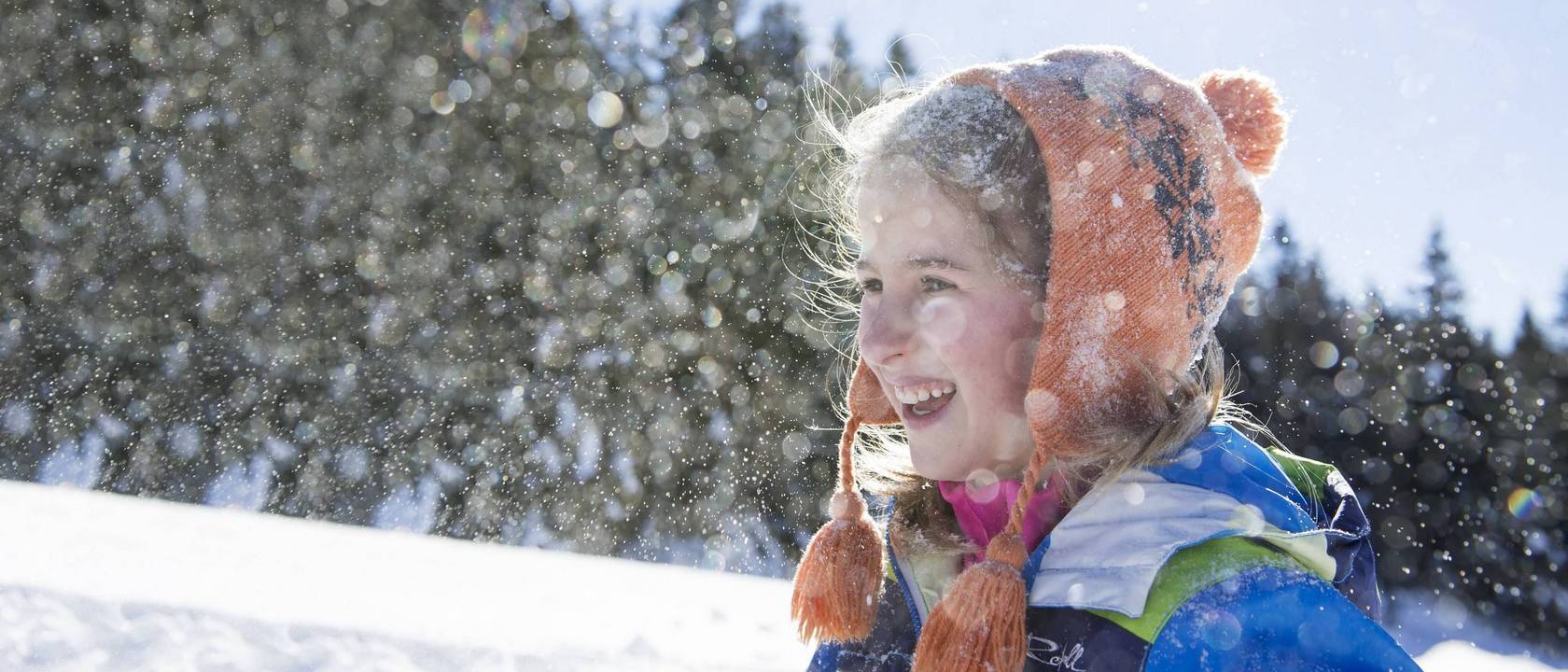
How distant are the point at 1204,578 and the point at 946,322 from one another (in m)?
0.54

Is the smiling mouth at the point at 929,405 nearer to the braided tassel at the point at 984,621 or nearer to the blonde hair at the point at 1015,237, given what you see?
the blonde hair at the point at 1015,237

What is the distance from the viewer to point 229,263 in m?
11.3

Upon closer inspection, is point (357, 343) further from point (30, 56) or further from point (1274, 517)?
point (1274, 517)

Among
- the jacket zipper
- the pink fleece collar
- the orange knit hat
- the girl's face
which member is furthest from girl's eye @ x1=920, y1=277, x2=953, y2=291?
the jacket zipper

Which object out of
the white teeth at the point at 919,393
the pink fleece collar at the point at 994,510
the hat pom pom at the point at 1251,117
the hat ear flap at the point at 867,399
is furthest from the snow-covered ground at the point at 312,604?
the hat pom pom at the point at 1251,117

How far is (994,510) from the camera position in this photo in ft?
5.37

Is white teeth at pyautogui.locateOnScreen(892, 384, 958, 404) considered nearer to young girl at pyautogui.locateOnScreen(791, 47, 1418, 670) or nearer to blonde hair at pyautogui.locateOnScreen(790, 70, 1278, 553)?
young girl at pyautogui.locateOnScreen(791, 47, 1418, 670)

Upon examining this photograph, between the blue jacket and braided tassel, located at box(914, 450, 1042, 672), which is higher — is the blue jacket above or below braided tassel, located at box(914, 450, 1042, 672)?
above

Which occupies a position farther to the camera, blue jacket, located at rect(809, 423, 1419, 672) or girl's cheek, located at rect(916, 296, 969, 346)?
girl's cheek, located at rect(916, 296, 969, 346)

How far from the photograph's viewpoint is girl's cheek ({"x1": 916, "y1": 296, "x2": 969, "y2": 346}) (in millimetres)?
1485

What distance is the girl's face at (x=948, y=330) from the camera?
1.50m

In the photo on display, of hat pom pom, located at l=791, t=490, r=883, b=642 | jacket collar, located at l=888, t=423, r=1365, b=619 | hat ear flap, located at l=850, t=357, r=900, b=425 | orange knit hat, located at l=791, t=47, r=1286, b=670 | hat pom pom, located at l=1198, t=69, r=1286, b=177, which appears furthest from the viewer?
hat ear flap, located at l=850, t=357, r=900, b=425

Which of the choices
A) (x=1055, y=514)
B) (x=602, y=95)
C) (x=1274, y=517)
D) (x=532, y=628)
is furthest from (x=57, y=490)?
(x=602, y=95)

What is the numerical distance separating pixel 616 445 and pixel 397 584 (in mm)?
8643
